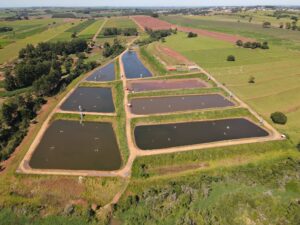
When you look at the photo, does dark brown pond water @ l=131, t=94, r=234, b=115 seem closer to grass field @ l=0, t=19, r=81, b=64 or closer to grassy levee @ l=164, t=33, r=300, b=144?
grassy levee @ l=164, t=33, r=300, b=144

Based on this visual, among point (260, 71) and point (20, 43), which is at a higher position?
point (260, 71)

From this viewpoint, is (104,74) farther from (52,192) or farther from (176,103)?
(52,192)

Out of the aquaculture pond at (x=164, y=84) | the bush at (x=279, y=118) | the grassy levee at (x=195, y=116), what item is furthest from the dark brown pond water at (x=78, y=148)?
the bush at (x=279, y=118)

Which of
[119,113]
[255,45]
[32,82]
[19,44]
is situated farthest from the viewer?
[19,44]

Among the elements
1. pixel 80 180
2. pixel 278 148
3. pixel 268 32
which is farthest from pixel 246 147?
pixel 268 32

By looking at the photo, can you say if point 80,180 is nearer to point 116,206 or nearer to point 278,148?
point 116,206

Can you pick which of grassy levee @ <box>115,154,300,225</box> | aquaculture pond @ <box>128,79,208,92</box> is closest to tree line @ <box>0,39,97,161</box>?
aquaculture pond @ <box>128,79,208,92</box>

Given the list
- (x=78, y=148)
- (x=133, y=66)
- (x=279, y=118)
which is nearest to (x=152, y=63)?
(x=133, y=66)

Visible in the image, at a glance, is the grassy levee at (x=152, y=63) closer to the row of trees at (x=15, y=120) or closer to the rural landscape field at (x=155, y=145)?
the rural landscape field at (x=155, y=145)
